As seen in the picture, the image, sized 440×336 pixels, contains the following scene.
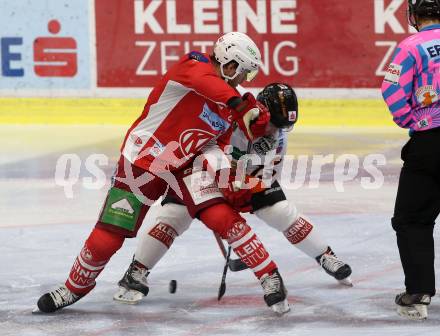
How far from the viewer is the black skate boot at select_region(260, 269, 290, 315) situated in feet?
16.0

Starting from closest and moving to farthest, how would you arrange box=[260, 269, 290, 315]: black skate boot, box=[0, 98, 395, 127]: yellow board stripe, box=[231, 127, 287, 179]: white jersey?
box=[260, 269, 290, 315]: black skate boot, box=[231, 127, 287, 179]: white jersey, box=[0, 98, 395, 127]: yellow board stripe

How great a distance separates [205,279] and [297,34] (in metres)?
4.78

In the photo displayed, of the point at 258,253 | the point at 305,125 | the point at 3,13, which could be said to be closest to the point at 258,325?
the point at 258,253

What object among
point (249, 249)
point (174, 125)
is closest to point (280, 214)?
point (249, 249)

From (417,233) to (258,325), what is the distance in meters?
0.69

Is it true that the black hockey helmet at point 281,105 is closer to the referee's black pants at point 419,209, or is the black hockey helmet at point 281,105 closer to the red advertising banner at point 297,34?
the referee's black pants at point 419,209

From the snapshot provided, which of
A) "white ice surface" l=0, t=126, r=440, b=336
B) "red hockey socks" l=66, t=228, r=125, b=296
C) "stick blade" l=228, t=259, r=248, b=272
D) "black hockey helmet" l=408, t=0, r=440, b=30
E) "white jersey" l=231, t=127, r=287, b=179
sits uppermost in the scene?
"black hockey helmet" l=408, t=0, r=440, b=30

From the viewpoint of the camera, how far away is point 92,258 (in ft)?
16.4

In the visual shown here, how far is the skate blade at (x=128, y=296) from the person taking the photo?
17.0ft

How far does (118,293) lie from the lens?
5.23m

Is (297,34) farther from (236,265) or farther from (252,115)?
(252,115)

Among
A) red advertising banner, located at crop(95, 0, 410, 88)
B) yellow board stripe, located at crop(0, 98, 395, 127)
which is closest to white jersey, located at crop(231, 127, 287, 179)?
yellow board stripe, located at crop(0, 98, 395, 127)

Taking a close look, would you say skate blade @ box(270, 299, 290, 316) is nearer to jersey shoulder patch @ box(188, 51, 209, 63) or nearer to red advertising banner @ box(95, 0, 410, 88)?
jersey shoulder patch @ box(188, 51, 209, 63)

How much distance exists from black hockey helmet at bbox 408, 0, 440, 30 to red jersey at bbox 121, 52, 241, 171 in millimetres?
752
